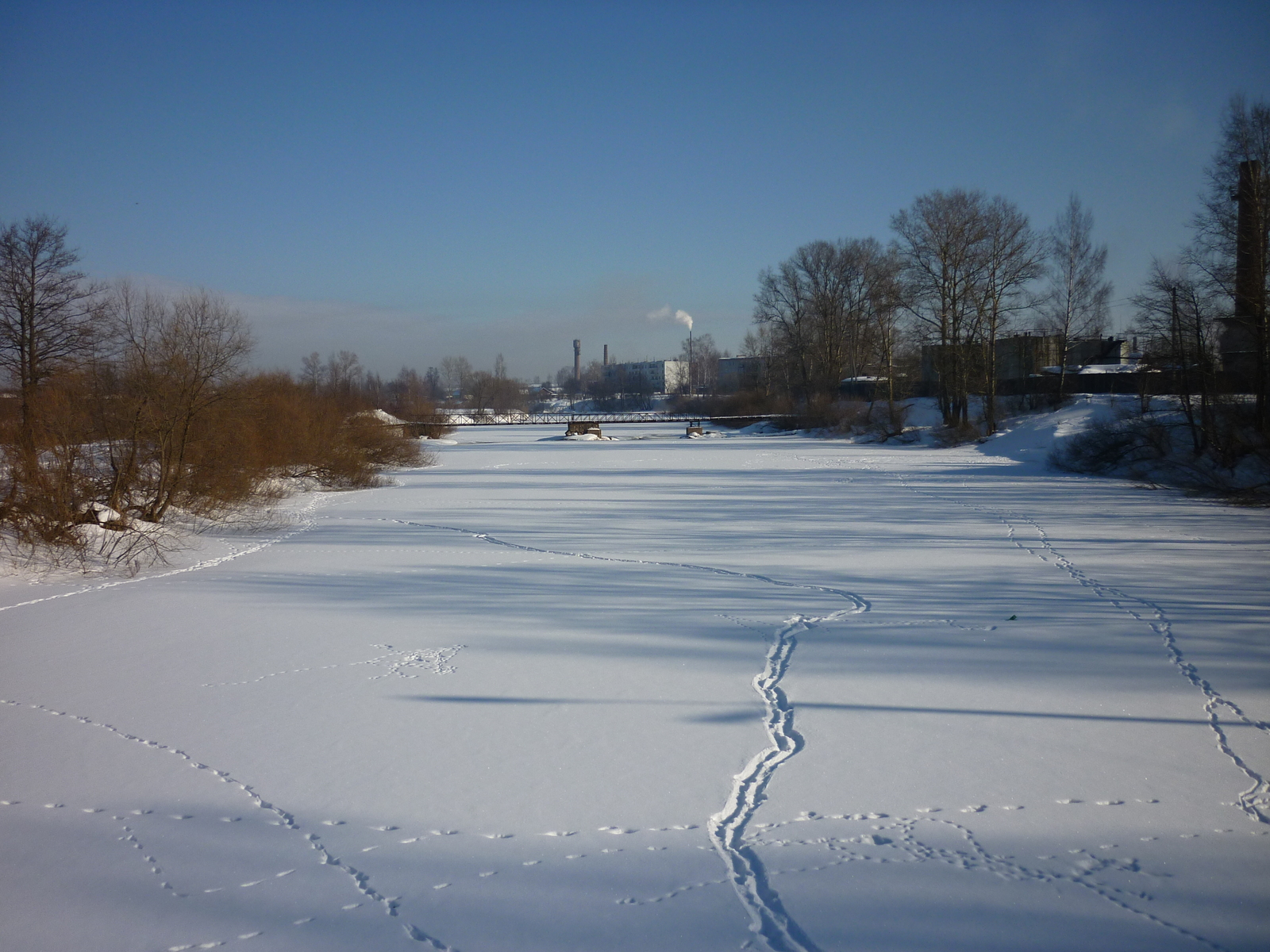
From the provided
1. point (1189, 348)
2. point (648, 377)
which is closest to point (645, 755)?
point (1189, 348)

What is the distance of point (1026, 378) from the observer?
35.2m

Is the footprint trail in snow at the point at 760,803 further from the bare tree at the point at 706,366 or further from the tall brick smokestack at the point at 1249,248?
the bare tree at the point at 706,366

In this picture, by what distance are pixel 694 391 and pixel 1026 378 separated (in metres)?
65.1

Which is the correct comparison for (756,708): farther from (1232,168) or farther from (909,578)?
(1232,168)

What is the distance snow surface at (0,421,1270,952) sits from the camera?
8.92 ft

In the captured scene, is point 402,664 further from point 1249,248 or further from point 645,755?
point 1249,248

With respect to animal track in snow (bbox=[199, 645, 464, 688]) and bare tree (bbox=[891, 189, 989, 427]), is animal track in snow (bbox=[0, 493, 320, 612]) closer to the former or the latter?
animal track in snow (bbox=[199, 645, 464, 688])

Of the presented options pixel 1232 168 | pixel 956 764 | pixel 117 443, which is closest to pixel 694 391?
pixel 1232 168

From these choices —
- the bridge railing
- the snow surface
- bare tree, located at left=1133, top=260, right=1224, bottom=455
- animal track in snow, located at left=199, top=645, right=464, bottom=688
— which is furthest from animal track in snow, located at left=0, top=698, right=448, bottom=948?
the bridge railing

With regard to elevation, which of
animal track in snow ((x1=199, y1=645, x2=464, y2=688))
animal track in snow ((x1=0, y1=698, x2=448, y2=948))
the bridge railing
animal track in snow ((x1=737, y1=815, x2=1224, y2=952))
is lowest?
animal track in snow ((x1=737, y1=815, x2=1224, y2=952))

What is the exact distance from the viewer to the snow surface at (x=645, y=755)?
272 centimetres

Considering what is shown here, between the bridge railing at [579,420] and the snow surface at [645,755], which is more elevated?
the bridge railing at [579,420]

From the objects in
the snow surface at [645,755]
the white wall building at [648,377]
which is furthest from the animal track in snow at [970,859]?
the white wall building at [648,377]

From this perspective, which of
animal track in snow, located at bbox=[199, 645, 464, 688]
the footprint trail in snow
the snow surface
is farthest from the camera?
animal track in snow, located at bbox=[199, 645, 464, 688]
